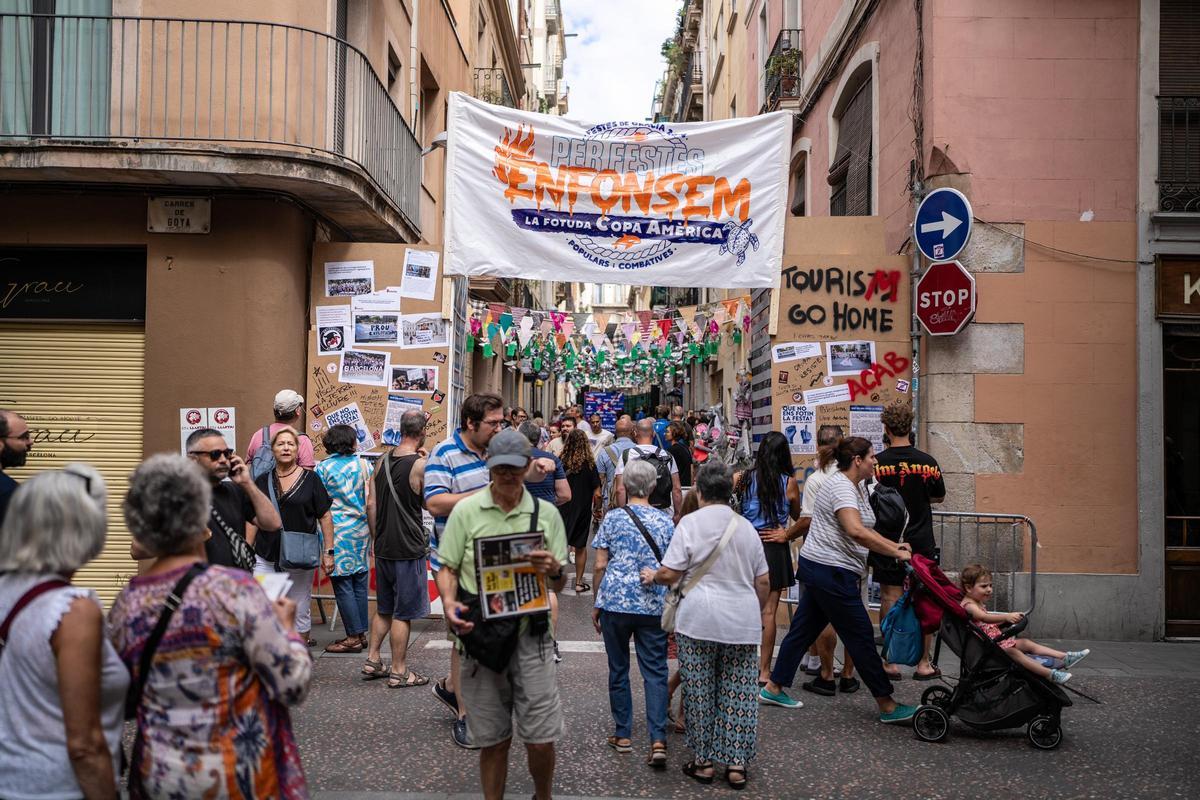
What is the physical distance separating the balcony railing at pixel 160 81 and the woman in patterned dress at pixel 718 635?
19.1ft

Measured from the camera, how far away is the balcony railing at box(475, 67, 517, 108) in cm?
2088

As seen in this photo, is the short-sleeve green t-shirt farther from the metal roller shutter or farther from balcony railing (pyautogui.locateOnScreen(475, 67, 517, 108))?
balcony railing (pyautogui.locateOnScreen(475, 67, 517, 108))

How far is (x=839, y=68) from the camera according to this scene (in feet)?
44.7

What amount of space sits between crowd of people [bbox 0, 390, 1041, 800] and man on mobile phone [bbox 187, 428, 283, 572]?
0.6 inches

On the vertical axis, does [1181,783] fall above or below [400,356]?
below

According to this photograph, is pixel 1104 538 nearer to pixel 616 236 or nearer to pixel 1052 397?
pixel 1052 397

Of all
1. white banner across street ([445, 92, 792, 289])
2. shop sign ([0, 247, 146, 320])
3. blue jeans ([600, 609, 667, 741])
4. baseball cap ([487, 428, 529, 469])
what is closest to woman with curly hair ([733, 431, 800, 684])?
blue jeans ([600, 609, 667, 741])

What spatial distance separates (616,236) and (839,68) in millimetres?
6141

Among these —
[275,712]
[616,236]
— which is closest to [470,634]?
[275,712]

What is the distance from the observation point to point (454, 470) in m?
5.88

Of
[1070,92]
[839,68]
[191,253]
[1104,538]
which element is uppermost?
[839,68]

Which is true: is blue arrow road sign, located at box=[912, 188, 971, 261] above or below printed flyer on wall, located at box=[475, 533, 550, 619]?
above

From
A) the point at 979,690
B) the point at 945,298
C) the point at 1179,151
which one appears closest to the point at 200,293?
the point at 945,298

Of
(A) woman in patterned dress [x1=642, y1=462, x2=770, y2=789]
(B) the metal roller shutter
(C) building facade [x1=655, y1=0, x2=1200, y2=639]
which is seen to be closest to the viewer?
(A) woman in patterned dress [x1=642, y1=462, x2=770, y2=789]
